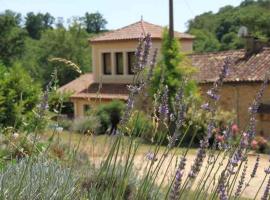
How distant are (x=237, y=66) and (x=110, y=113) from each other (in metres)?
6.39

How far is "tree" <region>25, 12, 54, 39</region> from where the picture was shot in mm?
84750

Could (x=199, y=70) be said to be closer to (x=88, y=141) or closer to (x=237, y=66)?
(x=237, y=66)

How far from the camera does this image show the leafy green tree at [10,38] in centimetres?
5162

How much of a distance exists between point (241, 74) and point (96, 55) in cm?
1160

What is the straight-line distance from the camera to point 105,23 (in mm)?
87062

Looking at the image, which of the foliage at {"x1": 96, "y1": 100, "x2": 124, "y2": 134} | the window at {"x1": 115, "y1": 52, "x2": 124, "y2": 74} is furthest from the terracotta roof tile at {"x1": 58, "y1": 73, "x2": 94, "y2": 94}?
the foliage at {"x1": 96, "y1": 100, "x2": 124, "y2": 134}

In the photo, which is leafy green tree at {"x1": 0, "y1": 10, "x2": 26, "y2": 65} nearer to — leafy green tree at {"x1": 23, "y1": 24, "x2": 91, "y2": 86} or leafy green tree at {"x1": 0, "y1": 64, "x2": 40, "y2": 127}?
leafy green tree at {"x1": 23, "y1": 24, "x2": 91, "y2": 86}

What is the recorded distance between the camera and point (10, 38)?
52219mm

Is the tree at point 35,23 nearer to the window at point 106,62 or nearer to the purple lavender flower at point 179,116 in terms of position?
the window at point 106,62

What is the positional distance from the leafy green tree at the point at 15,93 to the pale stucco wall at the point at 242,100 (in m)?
11.4

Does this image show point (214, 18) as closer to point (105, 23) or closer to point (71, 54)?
point (105, 23)

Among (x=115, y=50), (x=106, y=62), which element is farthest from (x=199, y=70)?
(x=106, y=62)

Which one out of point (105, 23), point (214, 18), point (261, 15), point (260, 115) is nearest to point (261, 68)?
point (260, 115)

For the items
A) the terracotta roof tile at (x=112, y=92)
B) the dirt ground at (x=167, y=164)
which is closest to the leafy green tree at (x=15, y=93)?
the dirt ground at (x=167, y=164)
